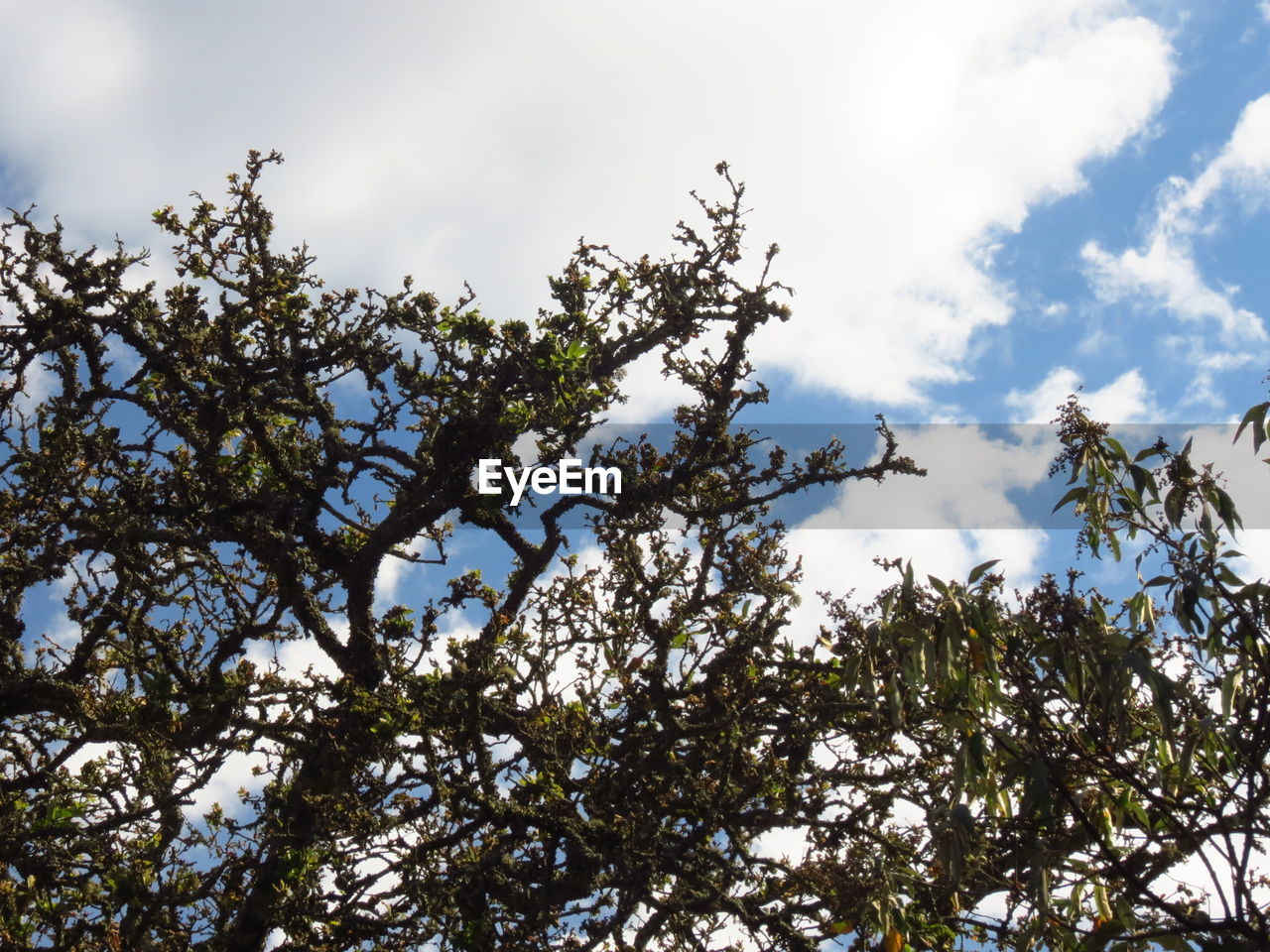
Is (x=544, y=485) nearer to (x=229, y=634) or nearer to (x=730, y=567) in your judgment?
(x=730, y=567)

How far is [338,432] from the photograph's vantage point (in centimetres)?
848

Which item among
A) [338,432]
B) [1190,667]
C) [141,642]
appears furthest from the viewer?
[338,432]

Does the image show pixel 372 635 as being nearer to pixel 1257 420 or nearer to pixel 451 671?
pixel 451 671

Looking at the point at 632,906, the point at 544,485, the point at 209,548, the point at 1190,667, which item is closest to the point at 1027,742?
the point at 1190,667

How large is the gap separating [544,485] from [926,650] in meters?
4.03

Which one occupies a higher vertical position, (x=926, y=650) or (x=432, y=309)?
(x=432, y=309)

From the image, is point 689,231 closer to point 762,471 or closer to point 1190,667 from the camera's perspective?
point 762,471

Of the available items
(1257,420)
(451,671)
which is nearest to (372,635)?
(451,671)

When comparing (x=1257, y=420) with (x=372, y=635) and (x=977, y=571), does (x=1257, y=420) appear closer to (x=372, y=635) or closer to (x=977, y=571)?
(x=977, y=571)

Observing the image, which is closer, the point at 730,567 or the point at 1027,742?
the point at 1027,742

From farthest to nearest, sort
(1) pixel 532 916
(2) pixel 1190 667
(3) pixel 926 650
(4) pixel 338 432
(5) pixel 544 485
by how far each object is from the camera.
Answer: 1. (4) pixel 338 432
2. (5) pixel 544 485
3. (1) pixel 532 916
4. (2) pixel 1190 667
5. (3) pixel 926 650

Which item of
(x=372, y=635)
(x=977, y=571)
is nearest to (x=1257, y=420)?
(x=977, y=571)

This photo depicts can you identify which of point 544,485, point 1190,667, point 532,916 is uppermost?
point 544,485

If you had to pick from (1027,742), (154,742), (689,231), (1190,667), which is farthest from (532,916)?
(689,231)
